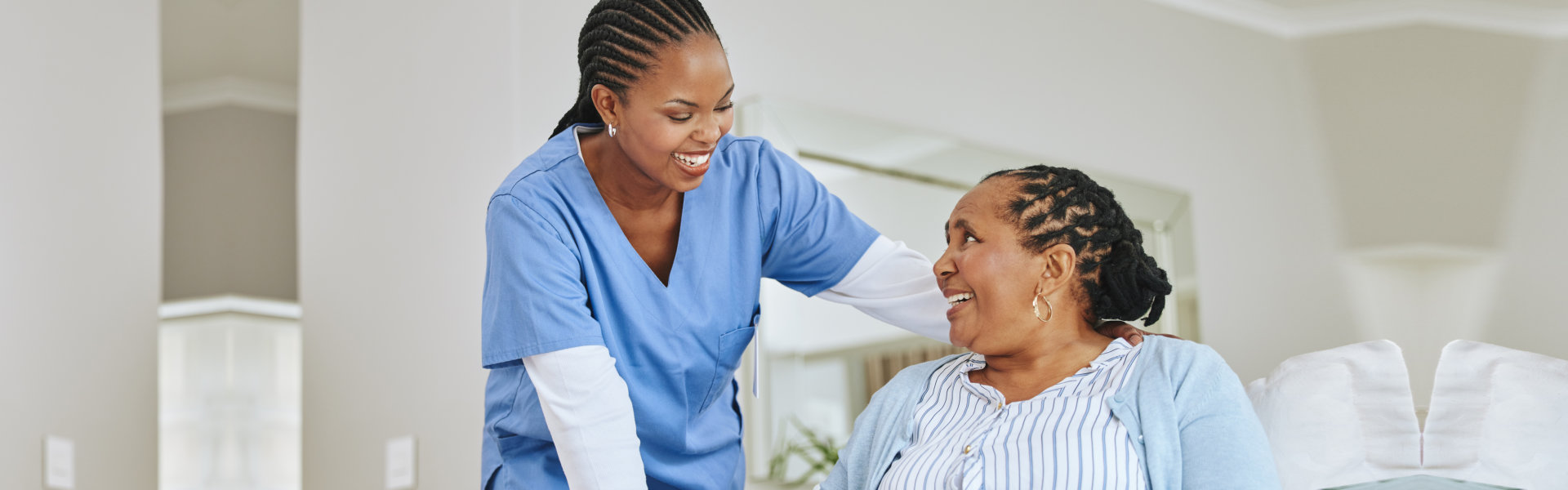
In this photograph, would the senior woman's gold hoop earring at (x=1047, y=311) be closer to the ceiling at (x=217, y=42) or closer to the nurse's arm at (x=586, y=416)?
the nurse's arm at (x=586, y=416)

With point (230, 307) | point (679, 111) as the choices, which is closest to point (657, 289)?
point (679, 111)

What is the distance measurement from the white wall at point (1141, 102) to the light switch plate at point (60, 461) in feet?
5.25

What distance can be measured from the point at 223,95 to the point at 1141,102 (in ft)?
8.83

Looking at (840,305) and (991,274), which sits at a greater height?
(991,274)

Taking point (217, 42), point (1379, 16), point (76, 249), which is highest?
point (1379, 16)

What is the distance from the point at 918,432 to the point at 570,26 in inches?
55.8

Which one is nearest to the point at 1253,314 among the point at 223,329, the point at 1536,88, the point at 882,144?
the point at 1536,88

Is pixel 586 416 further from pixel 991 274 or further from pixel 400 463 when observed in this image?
pixel 400 463

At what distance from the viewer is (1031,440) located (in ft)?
3.61

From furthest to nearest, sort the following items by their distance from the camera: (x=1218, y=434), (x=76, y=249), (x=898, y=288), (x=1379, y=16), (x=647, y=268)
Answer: (x=1379, y=16) < (x=76, y=249) < (x=898, y=288) < (x=647, y=268) < (x=1218, y=434)

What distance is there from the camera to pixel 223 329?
1884 mm

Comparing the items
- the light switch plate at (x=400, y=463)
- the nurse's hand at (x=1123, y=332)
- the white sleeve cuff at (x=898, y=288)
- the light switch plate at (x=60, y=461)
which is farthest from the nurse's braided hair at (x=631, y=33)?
the light switch plate at (x=60, y=461)

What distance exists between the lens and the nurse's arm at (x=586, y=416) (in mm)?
1109

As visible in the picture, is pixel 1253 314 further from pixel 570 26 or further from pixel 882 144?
pixel 570 26
